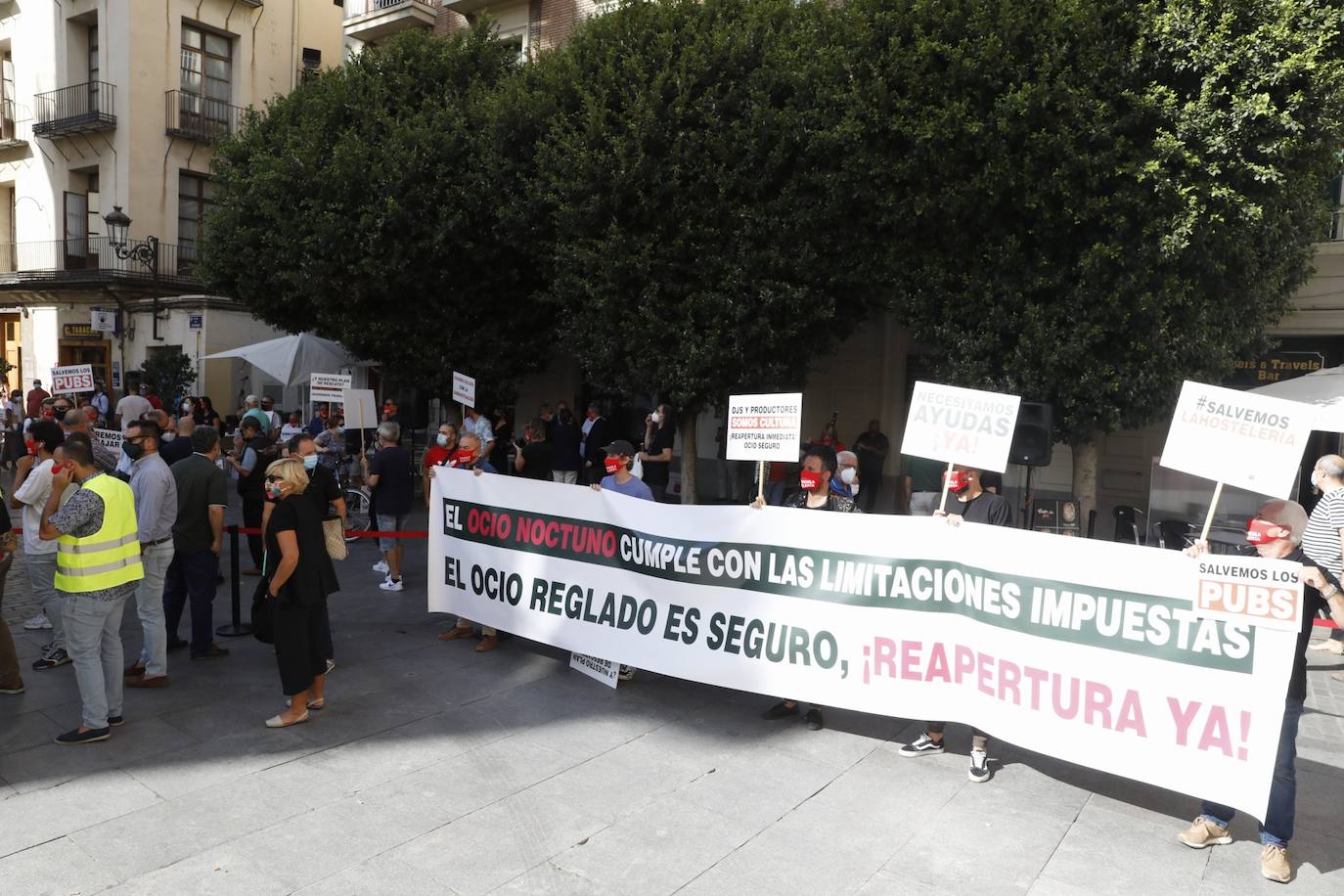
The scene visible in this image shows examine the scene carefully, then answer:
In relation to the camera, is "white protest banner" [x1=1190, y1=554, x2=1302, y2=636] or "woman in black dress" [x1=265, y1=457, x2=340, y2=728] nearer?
"white protest banner" [x1=1190, y1=554, x2=1302, y2=636]

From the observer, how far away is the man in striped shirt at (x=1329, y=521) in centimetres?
752

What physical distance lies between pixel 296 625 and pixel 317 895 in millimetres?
2255

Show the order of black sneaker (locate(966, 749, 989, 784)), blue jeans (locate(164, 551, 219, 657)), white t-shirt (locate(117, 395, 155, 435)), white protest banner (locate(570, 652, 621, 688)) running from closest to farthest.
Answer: black sneaker (locate(966, 749, 989, 784))
white protest banner (locate(570, 652, 621, 688))
blue jeans (locate(164, 551, 219, 657))
white t-shirt (locate(117, 395, 155, 435))

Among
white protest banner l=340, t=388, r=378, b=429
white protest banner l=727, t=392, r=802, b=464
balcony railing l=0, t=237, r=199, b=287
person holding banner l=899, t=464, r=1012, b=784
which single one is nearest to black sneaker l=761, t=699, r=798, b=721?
person holding banner l=899, t=464, r=1012, b=784

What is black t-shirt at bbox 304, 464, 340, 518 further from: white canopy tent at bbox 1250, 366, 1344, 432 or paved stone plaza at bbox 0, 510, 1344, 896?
white canopy tent at bbox 1250, 366, 1344, 432

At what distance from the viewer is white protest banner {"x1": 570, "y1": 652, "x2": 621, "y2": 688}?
6.73 meters

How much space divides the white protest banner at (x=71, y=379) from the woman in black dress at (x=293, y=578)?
13.0 m

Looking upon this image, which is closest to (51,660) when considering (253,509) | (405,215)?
(253,509)

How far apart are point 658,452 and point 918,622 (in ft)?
27.7

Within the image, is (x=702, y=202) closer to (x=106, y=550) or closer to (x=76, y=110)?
(x=106, y=550)

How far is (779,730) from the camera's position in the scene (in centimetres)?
605

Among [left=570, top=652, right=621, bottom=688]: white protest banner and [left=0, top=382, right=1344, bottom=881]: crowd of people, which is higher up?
[left=0, top=382, right=1344, bottom=881]: crowd of people

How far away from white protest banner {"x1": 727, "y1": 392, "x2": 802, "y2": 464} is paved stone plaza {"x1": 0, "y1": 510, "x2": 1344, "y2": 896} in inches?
69.2

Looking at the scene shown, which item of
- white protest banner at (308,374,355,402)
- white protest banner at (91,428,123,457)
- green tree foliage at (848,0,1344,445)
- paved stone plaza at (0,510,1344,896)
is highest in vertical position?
green tree foliage at (848,0,1344,445)
